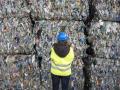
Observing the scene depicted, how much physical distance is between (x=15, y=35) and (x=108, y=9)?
184 cm

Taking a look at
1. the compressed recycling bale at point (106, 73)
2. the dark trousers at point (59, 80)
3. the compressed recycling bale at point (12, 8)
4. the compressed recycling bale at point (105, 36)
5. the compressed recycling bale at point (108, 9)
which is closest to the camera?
the dark trousers at point (59, 80)

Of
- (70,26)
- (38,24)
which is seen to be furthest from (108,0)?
(38,24)

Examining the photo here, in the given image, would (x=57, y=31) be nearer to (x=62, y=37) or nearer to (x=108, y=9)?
(x=62, y=37)

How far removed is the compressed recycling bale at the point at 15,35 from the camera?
8773mm

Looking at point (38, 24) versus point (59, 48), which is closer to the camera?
point (59, 48)

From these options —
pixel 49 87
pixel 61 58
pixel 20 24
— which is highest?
pixel 20 24

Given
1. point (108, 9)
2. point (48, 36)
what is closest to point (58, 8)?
point (48, 36)

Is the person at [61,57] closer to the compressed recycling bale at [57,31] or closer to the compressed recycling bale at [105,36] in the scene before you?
the compressed recycling bale at [57,31]

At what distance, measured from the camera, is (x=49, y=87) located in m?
9.13

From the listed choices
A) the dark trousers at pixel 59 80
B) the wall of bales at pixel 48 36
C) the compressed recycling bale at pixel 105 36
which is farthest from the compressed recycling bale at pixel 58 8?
the dark trousers at pixel 59 80

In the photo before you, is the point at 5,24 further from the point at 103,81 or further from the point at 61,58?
the point at 103,81

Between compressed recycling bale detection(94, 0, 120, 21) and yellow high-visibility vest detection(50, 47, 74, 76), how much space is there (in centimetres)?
107

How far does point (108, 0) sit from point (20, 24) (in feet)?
5.69

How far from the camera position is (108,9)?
29.0ft
